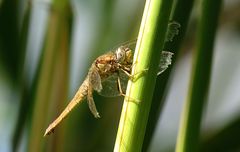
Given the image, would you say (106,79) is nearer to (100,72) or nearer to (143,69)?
(100,72)

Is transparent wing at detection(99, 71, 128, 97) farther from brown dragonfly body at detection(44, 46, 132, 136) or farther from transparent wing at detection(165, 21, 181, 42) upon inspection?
transparent wing at detection(165, 21, 181, 42)

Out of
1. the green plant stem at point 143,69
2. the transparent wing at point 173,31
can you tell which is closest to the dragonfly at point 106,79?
the transparent wing at point 173,31

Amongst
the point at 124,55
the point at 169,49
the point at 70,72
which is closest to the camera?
the point at 169,49

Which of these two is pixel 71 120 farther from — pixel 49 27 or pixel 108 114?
pixel 49 27

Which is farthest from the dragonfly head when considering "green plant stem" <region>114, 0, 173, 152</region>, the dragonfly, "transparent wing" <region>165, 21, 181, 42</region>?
"green plant stem" <region>114, 0, 173, 152</region>

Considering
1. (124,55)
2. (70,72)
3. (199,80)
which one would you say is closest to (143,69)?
(199,80)
